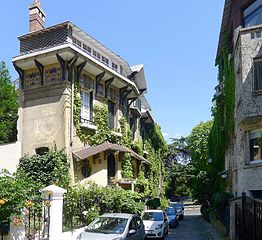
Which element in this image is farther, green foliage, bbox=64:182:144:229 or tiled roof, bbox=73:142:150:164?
tiled roof, bbox=73:142:150:164

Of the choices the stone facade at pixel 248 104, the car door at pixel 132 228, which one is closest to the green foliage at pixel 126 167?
the stone facade at pixel 248 104

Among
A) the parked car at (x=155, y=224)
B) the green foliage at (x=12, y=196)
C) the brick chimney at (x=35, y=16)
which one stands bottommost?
the parked car at (x=155, y=224)

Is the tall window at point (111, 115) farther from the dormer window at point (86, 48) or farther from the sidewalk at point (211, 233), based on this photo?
the sidewalk at point (211, 233)

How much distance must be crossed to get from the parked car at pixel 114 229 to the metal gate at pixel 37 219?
1.24 m

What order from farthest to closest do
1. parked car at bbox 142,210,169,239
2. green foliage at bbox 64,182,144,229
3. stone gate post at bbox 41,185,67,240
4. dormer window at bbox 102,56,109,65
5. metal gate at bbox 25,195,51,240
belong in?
dormer window at bbox 102,56,109,65 → parked car at bbox 142,210,169,239 → green foliage at bbox 64,182,144,229 → stone gate post at bbox 41,185,67,240 → metal gate at bbox 25,195,51,240

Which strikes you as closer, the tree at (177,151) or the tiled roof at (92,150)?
the tiled roof at (92,150)

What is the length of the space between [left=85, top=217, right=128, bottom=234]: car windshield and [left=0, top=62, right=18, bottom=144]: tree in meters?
20.8

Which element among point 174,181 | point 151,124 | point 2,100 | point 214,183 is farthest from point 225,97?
point 174,181

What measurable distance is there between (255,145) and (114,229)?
861 centimetres

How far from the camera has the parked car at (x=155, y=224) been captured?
61.7 feet

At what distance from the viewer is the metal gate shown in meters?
10.4

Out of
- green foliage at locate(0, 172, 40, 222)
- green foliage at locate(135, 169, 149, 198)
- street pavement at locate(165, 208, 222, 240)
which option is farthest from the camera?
green foliage at locate(135, 169, 149, 198)

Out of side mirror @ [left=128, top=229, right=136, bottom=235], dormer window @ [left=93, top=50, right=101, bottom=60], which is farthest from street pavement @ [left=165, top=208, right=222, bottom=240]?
dormer window @ [left=93, top=50, right=101, bottom=60]

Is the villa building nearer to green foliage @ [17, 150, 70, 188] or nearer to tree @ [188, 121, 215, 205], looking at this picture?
green foliage @ [17, 150, 70, 188]
